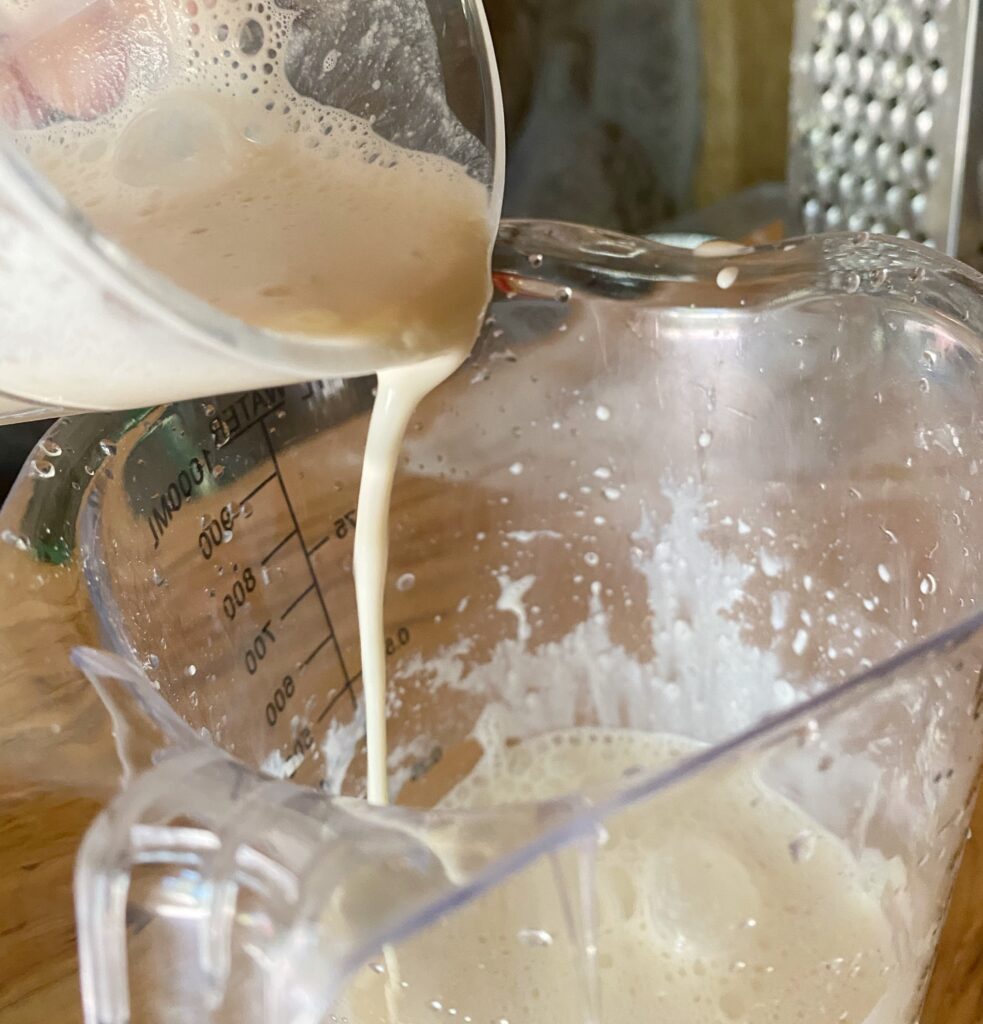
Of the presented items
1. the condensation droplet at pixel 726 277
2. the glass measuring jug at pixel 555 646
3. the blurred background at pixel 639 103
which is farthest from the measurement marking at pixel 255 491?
the blurred background at pixel 639 103

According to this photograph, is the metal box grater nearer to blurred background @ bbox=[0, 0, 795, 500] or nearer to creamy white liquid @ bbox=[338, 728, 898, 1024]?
blurred background @ bbox=[0, 0, 795, 500]

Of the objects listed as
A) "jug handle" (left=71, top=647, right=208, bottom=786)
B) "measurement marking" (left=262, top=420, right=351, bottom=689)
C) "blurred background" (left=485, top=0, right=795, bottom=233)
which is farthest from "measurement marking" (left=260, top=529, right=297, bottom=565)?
"blurred background" (left=485, top=0, right=795, bottom=233)

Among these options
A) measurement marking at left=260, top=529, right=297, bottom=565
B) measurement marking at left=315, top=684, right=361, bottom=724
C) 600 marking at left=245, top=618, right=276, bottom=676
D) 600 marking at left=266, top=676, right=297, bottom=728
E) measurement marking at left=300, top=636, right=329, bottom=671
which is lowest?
measurement marking at left=315, top=684, right=361, bottom=724

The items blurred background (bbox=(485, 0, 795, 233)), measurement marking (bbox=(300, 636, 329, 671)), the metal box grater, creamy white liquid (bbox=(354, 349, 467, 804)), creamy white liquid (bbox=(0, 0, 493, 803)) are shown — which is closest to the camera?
creamy white liquid (bbox=(0, 0, 493, 803))

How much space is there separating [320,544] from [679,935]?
0.30m

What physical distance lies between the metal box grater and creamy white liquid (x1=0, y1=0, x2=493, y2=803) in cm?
48

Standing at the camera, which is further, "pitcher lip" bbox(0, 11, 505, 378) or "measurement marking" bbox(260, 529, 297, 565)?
"measurement marking" bbox(260, 529, 297, 565)

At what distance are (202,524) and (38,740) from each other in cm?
17

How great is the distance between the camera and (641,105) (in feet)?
3.48

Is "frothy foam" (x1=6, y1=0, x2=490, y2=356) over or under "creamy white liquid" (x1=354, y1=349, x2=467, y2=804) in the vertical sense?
over

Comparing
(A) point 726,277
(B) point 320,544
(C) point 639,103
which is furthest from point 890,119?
(B) point 320,544

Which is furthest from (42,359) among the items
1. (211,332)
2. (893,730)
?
(893,730)

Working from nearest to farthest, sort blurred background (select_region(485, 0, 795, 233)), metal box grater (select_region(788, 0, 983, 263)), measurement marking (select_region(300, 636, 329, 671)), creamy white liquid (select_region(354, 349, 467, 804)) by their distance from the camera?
creamy white liquid (select_region(354, 349, 467, 804)) → measurement marking (select_region(300, 636, 329, 671)) → metal box grater (select_region(788, 0, 983, 263)) → blurred background (select_region(485, 0, 795, 233))

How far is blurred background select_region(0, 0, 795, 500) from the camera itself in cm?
99
